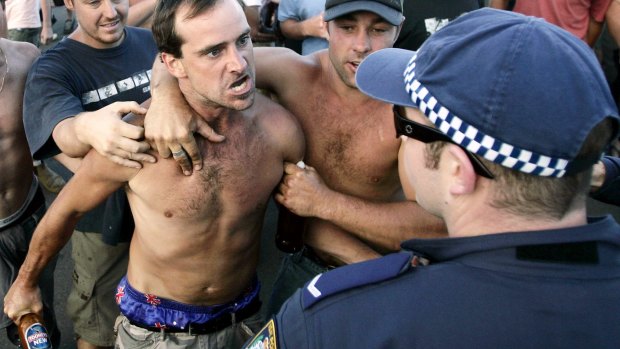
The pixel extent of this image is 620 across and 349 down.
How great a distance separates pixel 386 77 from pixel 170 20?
1030mm

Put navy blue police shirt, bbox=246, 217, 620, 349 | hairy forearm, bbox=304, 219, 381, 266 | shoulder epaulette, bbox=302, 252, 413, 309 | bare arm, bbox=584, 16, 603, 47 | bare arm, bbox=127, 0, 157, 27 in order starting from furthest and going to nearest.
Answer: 1. bare arm, bbox=584, 16, 603, 47
2. bare arm, bbox=127, 0, 157, 27
3. hairy forearm, bbox=304, 219, 381, 266
4. shoulder epaulette, bbox=302, 252, 413, 309
5. navy blue police shirt, bbox=246, 217, 620, 349

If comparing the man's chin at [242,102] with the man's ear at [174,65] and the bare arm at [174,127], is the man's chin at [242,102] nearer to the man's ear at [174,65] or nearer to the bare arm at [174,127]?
the bare arm at [174,127]

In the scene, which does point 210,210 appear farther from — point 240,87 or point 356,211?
point 356,211

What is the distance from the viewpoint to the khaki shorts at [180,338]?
2.20 m

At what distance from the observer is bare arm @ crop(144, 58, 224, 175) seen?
74.1 inches

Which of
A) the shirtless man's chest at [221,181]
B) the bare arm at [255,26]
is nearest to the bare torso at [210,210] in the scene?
the shirtless man's chest at [221,181]

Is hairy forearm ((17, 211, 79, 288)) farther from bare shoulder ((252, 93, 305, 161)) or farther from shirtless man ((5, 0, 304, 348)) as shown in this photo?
bare shoulder ((252, 93, 305, 161))

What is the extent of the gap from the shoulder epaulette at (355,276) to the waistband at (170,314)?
1.21 metres

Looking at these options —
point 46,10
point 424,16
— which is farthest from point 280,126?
point 46,10

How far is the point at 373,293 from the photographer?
1063 mm

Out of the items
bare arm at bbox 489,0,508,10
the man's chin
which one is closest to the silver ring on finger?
the man's chin

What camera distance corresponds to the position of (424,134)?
1153 millimetres

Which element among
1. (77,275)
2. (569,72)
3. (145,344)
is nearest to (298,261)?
(145,344)

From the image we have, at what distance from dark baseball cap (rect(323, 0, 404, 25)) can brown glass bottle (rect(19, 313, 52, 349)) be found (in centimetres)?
166
